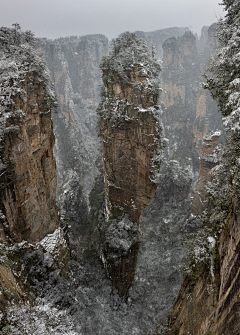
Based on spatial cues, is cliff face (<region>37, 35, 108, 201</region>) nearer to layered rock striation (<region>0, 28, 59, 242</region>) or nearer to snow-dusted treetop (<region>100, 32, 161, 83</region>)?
layered rock striation (<region>0, 28, 59, 242</region>)

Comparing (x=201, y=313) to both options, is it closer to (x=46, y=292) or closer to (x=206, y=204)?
(x=46, y=292)

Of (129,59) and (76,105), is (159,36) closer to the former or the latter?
(76,105)

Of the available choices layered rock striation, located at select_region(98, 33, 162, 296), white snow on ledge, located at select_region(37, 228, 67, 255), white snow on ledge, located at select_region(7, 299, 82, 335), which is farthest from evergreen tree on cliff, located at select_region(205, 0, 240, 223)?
white snow on ledge, located at select_region(37, 228, 67, 255)

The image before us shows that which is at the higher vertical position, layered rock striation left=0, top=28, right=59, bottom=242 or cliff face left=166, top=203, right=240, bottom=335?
layered rock striation left=0, top=28, right=59, bottom=242

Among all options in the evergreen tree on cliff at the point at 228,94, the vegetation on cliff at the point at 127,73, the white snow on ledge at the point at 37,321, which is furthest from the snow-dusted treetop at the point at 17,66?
the evergreen tree on cliff at the point at 228,94

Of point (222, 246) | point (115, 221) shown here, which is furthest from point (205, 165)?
point (222, 246)

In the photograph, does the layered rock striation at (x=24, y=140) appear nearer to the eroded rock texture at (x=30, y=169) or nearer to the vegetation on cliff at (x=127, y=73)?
the eroded rock texture at (x=30, y=169)
